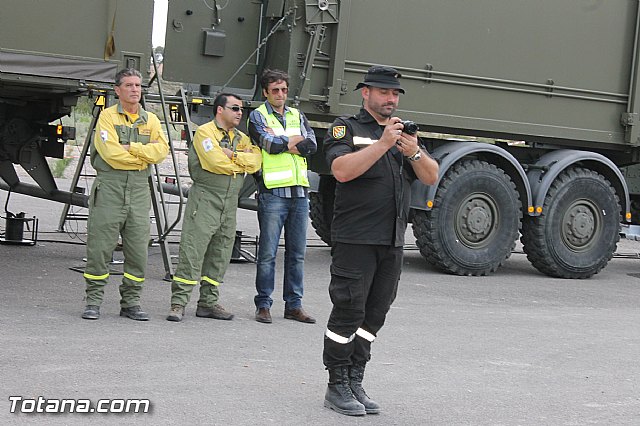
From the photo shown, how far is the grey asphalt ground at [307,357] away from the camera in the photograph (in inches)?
241

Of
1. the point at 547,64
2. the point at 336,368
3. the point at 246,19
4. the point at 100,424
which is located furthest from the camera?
the point at 547,64

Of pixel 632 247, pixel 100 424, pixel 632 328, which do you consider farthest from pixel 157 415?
pixel 632 247

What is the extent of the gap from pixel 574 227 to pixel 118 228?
6.29 metres

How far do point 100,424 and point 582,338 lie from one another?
15.3ft

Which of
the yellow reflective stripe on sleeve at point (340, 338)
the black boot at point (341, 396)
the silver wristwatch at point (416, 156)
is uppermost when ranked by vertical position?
the silver wristwatch at point (416, 156)

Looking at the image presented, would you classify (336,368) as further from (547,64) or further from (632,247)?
(632,247)

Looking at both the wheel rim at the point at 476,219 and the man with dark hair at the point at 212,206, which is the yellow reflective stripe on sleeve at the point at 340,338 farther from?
the wheel rim at the point at 476,219

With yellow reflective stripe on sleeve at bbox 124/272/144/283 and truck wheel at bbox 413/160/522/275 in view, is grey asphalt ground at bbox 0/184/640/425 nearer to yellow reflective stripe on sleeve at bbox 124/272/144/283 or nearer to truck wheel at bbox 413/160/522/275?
yellow reflective stripe on sleeve at bbox 124/272/144/283

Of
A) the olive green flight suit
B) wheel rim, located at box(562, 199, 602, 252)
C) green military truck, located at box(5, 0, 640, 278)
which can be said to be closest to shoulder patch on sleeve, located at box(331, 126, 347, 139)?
the olive green flight suit

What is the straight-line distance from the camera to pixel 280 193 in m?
8.63

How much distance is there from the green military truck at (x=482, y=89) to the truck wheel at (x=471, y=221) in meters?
0.01

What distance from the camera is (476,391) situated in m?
6.83

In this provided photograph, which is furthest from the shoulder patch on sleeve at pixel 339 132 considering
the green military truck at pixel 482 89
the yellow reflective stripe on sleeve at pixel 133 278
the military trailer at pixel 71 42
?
the green military truck at pixel 482 89

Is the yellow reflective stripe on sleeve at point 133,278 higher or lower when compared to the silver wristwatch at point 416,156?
lower
